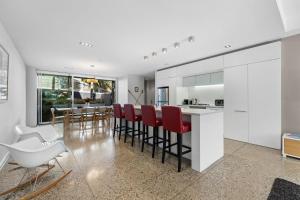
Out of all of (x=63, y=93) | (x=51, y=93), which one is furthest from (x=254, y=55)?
(x=51, y=93)

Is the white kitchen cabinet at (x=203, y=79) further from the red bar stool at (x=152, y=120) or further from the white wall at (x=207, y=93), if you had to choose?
the red bar stool at (x=152, y=120)

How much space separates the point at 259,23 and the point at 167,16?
5.59 ft

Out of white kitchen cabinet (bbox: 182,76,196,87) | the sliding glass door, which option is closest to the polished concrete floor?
white kitchen cabinet (bbox: 182,76,196,87)

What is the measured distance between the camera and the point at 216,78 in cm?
454

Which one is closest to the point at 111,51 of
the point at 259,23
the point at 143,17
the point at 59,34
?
the point at 59,34

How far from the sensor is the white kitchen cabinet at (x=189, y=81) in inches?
206

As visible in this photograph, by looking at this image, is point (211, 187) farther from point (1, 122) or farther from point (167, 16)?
point (1, 122)

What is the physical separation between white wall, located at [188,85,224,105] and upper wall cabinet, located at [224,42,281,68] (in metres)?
0.98

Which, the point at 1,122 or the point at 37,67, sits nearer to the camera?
the point at 1,122

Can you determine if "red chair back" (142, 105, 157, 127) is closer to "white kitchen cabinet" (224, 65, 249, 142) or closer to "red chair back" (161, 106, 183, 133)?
"red chair back" (161, 106, 183, 133)

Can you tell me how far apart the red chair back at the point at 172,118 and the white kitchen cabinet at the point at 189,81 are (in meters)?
3.13

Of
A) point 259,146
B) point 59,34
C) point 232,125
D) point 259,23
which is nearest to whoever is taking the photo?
point 259,23

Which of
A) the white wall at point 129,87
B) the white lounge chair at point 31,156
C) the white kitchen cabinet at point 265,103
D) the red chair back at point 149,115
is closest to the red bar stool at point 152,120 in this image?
the red chair back at point 149,115

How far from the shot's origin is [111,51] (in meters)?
4.05
